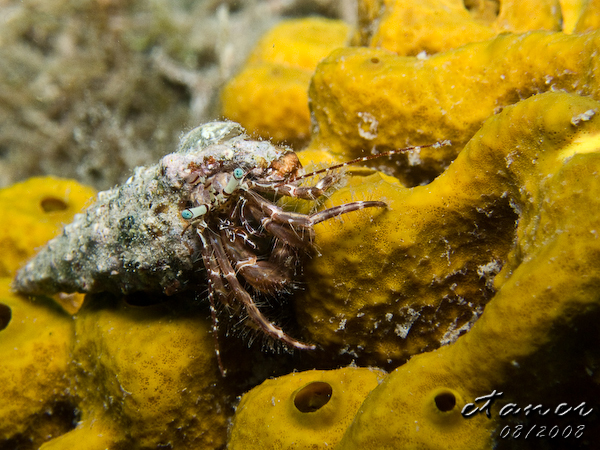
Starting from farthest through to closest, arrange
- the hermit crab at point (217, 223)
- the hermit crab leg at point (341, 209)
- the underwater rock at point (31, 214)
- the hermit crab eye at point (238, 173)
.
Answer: the underwater rock at point (31, 214) → the hermit crab at point (217, 223) → the hermit crab eye at point (238, 173) → the hermit crab leg at point (341, 209)

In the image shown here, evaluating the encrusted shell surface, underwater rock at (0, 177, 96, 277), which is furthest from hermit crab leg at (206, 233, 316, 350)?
underwater rock at (0, 177, 96, 277)

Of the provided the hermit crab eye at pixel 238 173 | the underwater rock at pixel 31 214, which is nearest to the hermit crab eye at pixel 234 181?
the hermit crab eye at pixel 238 173

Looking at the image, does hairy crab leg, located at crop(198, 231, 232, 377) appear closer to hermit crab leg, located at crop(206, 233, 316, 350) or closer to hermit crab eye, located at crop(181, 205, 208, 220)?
hermit crab leg, located at crop(206, 233, 316, 350)

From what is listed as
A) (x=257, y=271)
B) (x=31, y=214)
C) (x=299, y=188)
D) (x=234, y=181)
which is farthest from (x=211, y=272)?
(x=31, y=214)

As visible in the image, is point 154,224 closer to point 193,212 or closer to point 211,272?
point 193,212

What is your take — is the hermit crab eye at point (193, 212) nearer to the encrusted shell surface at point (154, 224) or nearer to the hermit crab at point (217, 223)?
the hermit crab at point (217, 223)

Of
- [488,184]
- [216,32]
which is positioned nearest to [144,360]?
[488,184]
